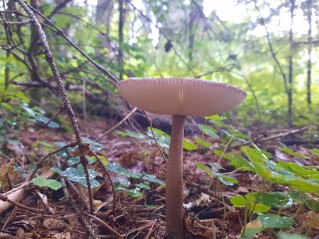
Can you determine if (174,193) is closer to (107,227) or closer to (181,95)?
(107,227)

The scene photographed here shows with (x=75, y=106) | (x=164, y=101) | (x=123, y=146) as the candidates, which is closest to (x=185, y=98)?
(x=164, y=101)

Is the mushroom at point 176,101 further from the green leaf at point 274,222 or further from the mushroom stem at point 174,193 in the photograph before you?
the green leaf at point 274,222

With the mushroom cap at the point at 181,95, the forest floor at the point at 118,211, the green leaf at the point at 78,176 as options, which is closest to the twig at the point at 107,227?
the forest floor at the point at 118,211

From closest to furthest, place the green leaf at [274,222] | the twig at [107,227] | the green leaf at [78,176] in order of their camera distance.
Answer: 1. the green leaf at [274,222]
2. the twig at [107,227]
3. the green leaf at [78,176]

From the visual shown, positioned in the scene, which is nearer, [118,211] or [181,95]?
[181,95]

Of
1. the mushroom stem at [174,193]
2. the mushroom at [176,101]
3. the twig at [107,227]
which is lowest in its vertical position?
the twig at [107,227]

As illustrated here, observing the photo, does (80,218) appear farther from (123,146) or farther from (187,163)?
(123,146)

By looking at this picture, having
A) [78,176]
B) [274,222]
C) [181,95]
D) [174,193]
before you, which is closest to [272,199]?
[274,222]

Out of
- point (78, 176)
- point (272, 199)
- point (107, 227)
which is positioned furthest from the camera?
point (78, 176)
